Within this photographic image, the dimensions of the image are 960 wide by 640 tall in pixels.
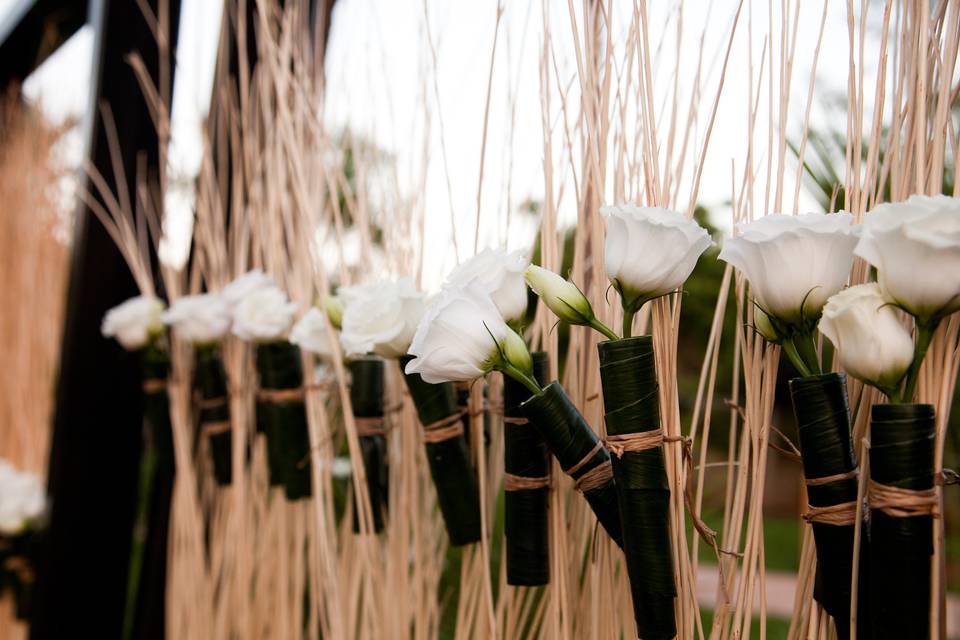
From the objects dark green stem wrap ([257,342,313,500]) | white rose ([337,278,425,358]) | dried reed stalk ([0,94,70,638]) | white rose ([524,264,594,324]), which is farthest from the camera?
dried reed stalk ([0,94,70,638])

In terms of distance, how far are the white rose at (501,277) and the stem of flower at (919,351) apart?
0.70ft

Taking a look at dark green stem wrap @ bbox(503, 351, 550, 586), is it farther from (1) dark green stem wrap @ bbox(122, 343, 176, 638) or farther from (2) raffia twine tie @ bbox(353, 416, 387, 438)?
(1) dark green stem wrap @ bbox(122, 343, 176, 638)

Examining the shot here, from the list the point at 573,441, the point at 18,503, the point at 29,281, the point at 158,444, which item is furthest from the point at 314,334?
the point at 29,281

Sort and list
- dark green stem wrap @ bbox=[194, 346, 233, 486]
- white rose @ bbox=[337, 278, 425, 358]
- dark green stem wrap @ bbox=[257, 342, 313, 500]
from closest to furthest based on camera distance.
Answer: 1. white rose @ bbox=[337, 278, 425, 358]
2. dark green stem wrap @ bbox=[257, 342, 313, 500]
3. dark green stem wrap @ bbox=[194, 346, 233, 486]

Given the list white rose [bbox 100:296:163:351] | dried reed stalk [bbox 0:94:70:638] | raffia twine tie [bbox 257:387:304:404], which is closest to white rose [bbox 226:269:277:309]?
raffia twine tie [bbox 257:387:304:404]

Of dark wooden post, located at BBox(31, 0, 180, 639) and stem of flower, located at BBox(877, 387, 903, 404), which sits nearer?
stem of flower, located at BBox(877, 387, 903, 404)

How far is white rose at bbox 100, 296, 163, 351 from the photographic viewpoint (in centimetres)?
91

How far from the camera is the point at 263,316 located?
722 mm

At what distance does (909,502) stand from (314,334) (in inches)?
19.3

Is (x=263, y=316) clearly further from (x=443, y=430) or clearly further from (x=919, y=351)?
(x=919, y=351)

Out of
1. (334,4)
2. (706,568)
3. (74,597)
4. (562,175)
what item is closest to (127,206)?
(334,4)

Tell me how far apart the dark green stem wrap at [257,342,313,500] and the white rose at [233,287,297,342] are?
0.04 meters

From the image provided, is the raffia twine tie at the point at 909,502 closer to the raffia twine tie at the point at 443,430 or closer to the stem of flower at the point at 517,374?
the stem of flower at the point at 517,374

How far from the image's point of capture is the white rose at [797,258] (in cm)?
35
